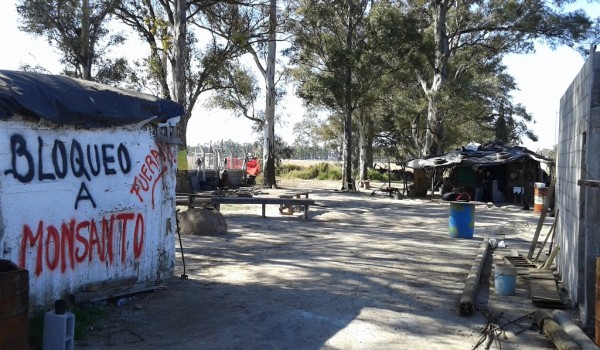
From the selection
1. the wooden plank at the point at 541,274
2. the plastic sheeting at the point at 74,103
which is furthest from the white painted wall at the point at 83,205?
the wooden plank at the point at 541,274

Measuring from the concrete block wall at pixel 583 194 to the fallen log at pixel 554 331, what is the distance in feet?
1.46

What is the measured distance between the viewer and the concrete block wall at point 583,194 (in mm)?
6258

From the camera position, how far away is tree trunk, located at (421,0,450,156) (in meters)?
32.1

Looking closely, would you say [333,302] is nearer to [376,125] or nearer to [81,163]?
[81,163]

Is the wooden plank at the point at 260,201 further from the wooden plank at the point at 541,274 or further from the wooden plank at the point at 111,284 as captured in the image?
the wooden plank at the point at 111,284

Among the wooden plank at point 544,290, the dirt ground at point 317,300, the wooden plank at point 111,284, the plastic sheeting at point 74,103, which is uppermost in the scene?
the plastic sheeting at point 74,103

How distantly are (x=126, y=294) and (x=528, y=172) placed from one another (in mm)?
24798

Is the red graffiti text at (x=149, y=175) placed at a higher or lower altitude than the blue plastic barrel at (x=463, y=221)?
higher

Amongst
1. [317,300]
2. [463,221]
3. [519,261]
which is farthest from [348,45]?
[317,300]

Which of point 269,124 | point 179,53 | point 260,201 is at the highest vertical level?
point 179,53

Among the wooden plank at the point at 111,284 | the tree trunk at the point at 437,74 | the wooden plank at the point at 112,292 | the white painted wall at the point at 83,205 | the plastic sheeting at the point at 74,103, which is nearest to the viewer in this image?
the plastic sheeting at the point at 74,103

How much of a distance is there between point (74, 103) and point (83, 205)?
116 cm

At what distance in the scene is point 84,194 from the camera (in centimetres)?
634

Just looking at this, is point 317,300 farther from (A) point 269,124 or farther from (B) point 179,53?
(A) point 269,124
